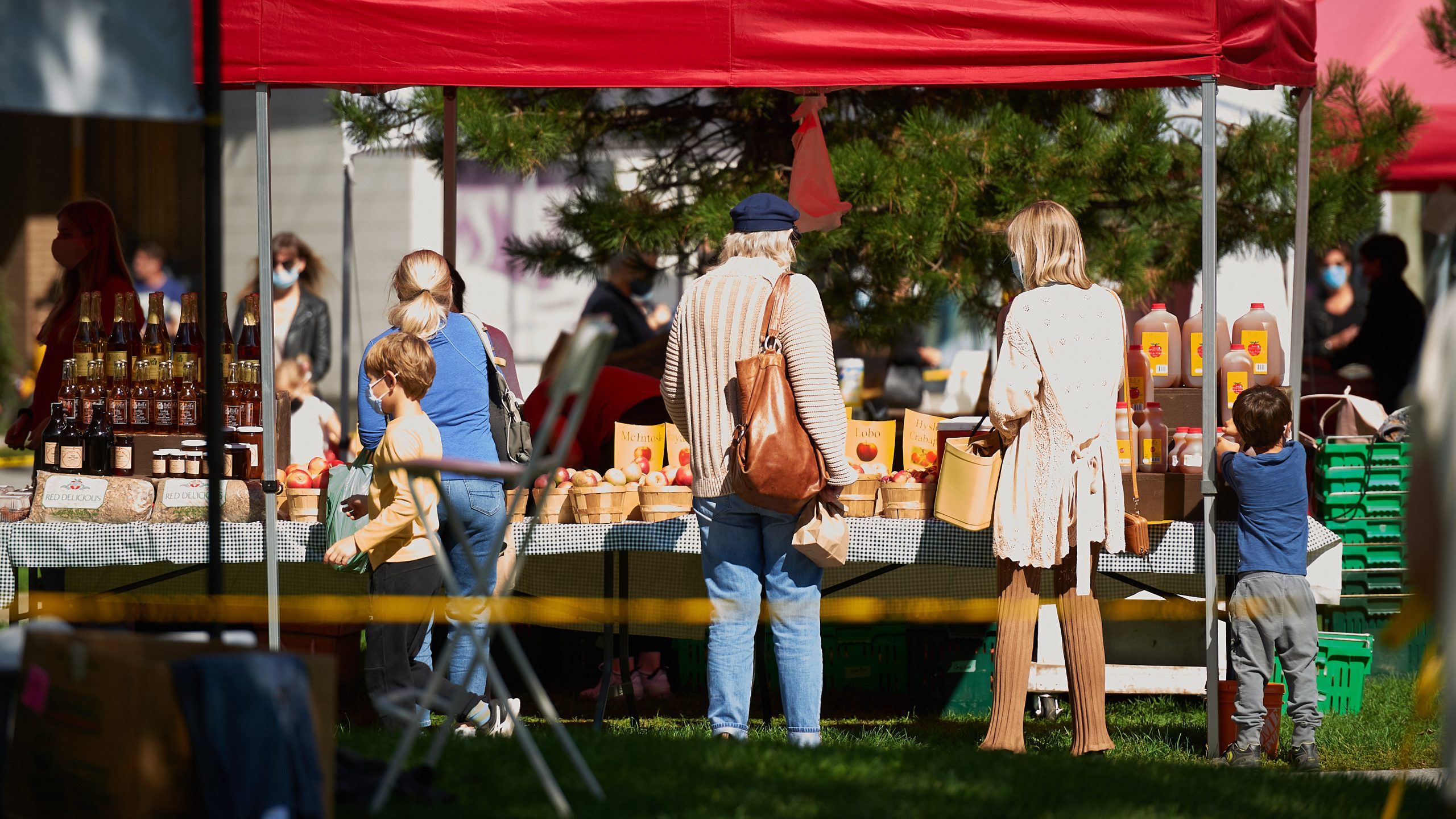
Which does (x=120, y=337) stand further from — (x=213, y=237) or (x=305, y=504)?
(x=213, y=237)

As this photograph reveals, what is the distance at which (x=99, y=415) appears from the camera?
17.4 feet

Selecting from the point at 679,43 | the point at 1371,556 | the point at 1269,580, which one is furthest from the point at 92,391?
the point at 1371,556

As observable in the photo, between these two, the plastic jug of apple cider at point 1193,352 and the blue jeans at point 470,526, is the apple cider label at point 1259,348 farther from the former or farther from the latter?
the blue jeans at point 470,526

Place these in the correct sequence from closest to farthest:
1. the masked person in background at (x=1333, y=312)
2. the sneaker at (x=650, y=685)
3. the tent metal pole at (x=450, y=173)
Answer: the sneaker at (x=650, y=685) → the tent metal pole at (x=450, y=173) → the masked person in background at (x=1333, y=312)

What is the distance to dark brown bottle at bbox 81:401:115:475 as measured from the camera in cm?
523

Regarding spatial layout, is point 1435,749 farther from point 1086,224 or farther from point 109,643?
point 109,643

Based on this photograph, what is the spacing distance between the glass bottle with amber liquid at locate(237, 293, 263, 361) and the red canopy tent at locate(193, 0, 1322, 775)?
2.19ft

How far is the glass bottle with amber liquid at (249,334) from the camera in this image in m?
5.46

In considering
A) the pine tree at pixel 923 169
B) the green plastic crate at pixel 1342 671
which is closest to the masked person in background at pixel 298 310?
the pine tree at pixel 923 169

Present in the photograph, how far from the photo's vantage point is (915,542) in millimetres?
4992

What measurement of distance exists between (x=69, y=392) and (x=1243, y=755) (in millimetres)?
4307

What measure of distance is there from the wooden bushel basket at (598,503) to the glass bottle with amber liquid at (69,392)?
187 cm

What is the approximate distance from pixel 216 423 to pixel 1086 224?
5044 mm

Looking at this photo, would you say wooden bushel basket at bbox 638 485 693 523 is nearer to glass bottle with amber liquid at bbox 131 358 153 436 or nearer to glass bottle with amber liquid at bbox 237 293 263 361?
glass bottle with amber liquid at bbox 237 293 263 361
